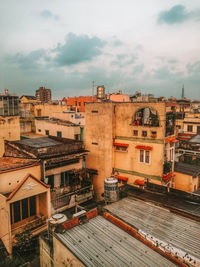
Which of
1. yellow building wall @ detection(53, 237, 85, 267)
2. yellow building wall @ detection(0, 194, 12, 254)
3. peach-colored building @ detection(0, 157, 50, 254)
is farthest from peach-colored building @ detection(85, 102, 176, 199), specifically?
yellow building wall @ detection(53, 237, 85, 267)

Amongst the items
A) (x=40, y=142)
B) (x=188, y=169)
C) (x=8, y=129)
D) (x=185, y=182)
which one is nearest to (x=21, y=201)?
(x=40, y=142)

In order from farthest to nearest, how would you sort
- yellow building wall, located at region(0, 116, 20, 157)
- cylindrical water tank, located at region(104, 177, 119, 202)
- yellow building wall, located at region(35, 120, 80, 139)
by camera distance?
1. yellow building wall, located at region(35, 120, 80, 139)
2. yellow building wall, located at region(0, 116, 20, 157)
3. cylindrical water tank, located at region(104, 177, 119, 202)

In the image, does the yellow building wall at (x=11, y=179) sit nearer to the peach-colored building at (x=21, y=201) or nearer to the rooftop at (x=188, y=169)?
the peach-colored building at (x=21, y=201)

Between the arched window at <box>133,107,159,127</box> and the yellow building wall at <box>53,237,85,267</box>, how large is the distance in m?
14.9

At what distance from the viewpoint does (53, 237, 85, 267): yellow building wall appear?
7500 millimetres

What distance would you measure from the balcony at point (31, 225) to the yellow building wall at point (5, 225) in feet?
1.94

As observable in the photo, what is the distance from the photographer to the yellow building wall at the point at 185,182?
877 inches

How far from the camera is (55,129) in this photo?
3450 cm

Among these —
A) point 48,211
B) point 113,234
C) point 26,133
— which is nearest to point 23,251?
point 48,211

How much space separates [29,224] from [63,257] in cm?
671

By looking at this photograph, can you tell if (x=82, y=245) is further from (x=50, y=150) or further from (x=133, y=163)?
(x=133, y=163)

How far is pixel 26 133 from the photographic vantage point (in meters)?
39.3

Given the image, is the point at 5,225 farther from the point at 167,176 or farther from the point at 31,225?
the point at 167,176

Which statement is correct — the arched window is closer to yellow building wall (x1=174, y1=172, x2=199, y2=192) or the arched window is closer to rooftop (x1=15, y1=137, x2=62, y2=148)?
yellow building wall (x1=174, y1=172, x2=199, y2=192)
